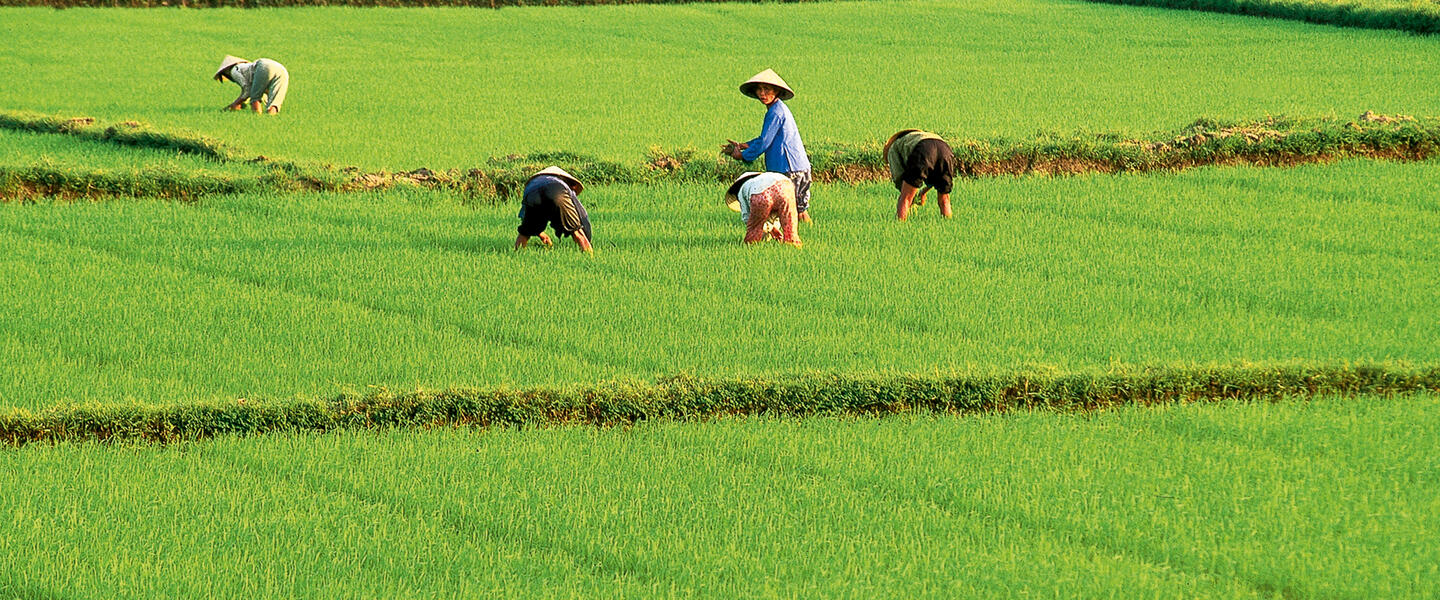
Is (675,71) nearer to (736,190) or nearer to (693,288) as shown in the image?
(736,190)

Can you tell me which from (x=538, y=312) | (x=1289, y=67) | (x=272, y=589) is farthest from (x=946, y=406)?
(x=1289, y=67)

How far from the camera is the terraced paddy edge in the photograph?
10398 mm

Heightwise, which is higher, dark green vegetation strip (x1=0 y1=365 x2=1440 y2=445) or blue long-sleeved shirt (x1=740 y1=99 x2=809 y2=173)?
blue long-sleeved shirt (x1=740 y1=99 x2=809 y2=173)

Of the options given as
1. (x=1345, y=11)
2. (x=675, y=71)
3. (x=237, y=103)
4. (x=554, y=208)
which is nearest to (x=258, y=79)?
(x=237, y=103)

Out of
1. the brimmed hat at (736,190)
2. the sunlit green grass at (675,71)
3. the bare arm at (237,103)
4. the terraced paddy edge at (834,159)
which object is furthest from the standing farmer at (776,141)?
the bare arm at (237,103)

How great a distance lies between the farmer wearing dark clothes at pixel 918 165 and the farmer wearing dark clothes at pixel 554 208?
2.03 m

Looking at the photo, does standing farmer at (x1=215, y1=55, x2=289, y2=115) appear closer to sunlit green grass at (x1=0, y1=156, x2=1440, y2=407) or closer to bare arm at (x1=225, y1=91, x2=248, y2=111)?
bare arm at (x1=225, y1=91, x2=248, y2=111)

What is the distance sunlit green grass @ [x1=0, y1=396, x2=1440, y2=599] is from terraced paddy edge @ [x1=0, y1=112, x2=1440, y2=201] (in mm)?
4898

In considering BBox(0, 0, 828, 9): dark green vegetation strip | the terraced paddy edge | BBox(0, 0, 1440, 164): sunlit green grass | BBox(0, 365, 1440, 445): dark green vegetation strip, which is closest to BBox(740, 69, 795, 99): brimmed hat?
the terraced paddy edge

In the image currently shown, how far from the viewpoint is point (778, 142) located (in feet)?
30.6

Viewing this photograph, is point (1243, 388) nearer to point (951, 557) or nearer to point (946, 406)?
point (946, 406)

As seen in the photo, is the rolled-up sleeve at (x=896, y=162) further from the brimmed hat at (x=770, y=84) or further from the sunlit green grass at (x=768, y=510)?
the sunlit green grass at (x=768, y=510)

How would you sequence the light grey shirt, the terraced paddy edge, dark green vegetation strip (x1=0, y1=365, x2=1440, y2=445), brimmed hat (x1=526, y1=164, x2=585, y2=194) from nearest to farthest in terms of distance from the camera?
dark green vegetation strip (x1=0, y1=365, x2=1440, y2=445) → brimmed hat (x1=526, y1=164, x2=585, y2=194) → the terraced paddy edge → the light grey shirt

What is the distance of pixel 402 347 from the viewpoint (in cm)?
694
